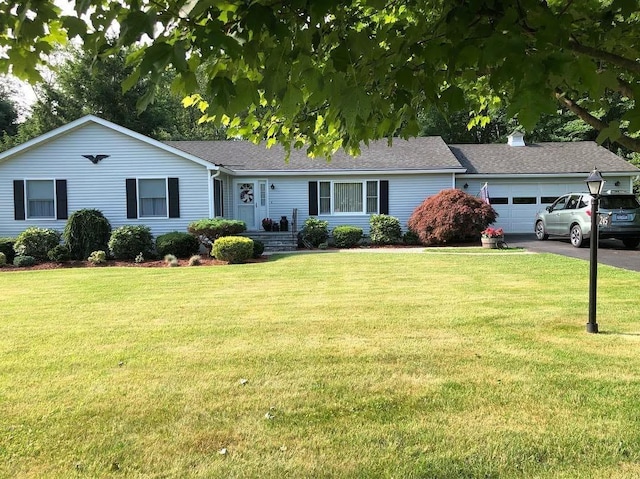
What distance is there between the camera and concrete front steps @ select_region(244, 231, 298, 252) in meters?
17.8

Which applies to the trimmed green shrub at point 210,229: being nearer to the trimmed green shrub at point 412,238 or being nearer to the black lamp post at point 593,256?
the trimmed green shrub at point 412,238

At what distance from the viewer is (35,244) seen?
51.0 feet

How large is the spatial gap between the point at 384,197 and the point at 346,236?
3.03 meters

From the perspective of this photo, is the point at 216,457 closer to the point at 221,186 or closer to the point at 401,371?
the point at 401,371

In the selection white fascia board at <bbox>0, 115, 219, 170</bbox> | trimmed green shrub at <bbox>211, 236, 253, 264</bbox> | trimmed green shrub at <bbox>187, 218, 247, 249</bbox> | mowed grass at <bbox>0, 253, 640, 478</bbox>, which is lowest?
mowed grass at <bbox>0, 253, 640, 478</bbox>

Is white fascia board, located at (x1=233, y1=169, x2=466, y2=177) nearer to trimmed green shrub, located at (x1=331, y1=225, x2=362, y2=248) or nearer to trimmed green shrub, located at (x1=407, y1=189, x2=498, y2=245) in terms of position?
trimmed green shrub, located at (x1=407, y1=189, x2=498, y2=245)

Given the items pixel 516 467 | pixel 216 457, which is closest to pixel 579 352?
pixel 516 467

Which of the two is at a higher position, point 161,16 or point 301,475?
point 161,16

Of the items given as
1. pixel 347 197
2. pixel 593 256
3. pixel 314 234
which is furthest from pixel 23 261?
pixel 593 256

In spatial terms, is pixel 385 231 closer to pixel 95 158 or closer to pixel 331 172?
pixel 331 172

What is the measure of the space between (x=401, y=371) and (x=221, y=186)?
15797 mm

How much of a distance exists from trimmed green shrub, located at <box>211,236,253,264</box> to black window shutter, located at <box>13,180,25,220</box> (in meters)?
8.23

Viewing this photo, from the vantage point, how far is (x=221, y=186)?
19.4 m

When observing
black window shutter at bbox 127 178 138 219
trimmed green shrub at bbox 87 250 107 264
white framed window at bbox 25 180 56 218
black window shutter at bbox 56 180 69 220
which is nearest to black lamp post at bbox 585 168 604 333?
trimmed green shrub at bbox 87 250 107 264
